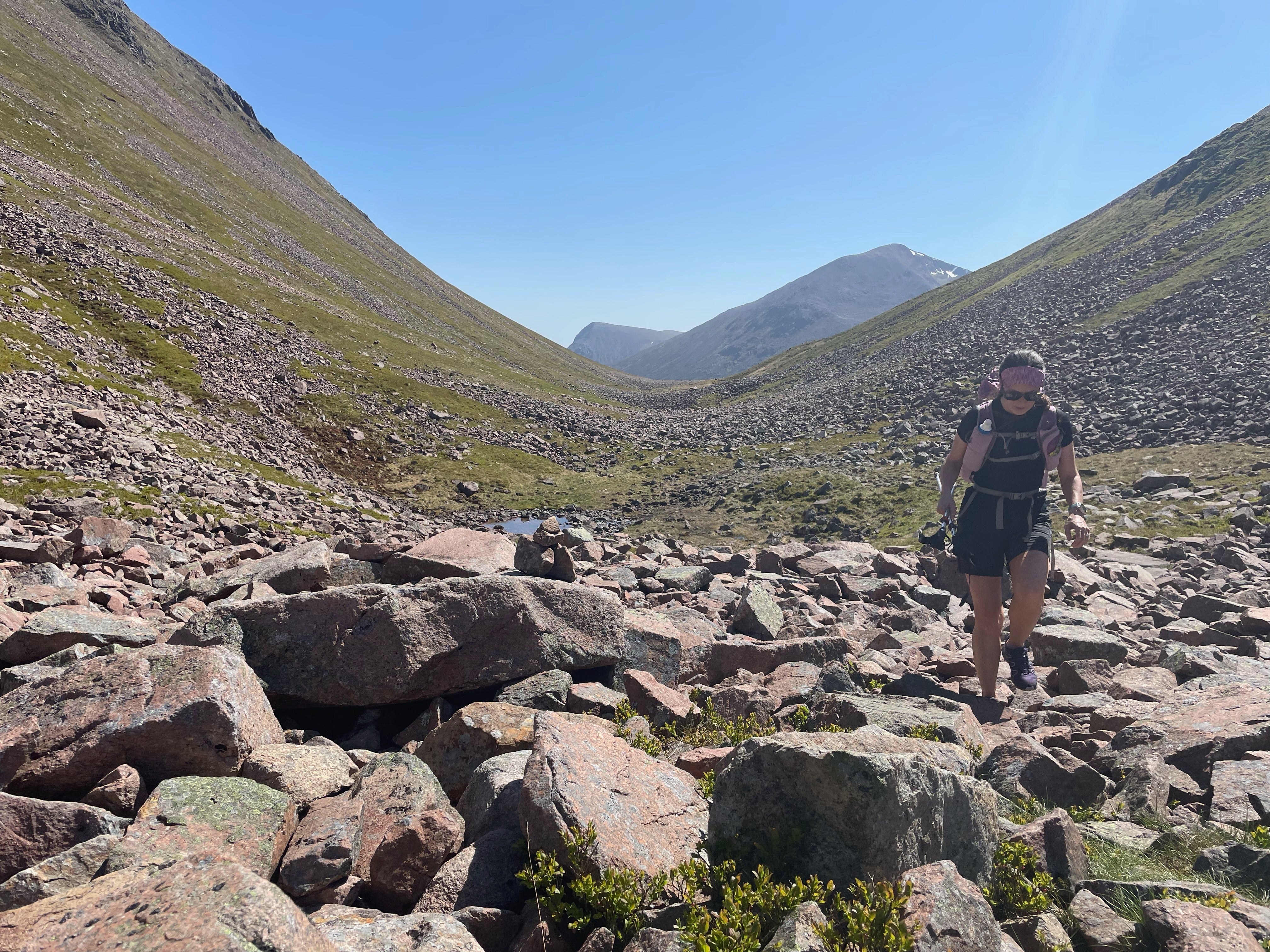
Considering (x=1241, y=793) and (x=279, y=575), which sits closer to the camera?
(x=1241, y=793)

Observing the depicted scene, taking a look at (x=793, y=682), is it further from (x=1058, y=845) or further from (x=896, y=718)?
(x=1058, y=845)

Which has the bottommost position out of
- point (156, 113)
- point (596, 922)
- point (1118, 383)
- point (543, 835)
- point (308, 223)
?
point (596, 922)

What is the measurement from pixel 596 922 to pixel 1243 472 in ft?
92.8

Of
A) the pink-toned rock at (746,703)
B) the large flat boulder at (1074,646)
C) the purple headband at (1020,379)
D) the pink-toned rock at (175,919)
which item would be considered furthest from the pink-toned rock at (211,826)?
the large flat boulder at (1074,646)

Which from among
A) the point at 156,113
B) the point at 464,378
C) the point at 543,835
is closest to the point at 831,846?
the point at 543,835

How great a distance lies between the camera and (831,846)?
12.9 feet

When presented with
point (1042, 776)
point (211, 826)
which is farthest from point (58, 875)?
point (1042, 776)

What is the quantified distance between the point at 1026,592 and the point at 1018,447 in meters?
2.01

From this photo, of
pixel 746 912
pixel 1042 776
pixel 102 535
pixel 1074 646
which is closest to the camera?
pixel 746 912

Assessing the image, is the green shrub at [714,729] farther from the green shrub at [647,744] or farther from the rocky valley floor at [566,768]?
the green shrub at [647,744]

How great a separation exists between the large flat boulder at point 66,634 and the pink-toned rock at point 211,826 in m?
2.92

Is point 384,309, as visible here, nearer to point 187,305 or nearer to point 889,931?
point 187,305

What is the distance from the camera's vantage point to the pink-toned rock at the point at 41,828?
3.86 metres

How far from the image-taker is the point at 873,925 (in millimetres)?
3182
